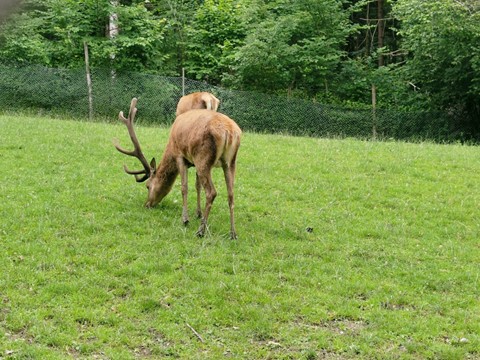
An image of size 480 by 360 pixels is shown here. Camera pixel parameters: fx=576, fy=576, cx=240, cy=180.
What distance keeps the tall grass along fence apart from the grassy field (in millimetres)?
7005

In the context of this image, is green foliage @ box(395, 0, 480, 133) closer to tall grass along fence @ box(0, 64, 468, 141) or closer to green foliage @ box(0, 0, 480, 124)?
green foliage @ box(0, 0, 480, 124)

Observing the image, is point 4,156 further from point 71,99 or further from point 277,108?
point 277,108

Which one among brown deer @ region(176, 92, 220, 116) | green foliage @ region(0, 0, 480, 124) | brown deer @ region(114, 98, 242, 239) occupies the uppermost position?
green foliage @ region(0, 0, 480, 124)

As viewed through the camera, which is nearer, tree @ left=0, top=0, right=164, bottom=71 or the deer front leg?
the deer front leg

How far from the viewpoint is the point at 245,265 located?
682cm

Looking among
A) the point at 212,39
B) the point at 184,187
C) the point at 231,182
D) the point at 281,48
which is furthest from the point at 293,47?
the point at 231,182

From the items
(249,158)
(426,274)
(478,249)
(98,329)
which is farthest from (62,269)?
(249,158)

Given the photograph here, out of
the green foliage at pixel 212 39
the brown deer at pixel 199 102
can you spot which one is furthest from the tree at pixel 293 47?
the brown deer at pixel 199 102

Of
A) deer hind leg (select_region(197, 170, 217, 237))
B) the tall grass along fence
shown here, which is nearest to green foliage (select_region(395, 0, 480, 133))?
the tall grass along fence

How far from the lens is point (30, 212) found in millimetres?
8172

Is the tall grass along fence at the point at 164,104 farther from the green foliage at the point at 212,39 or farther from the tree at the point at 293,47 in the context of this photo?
the green foliage at the point at 212,39

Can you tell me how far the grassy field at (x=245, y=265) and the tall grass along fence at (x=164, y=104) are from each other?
7.00m

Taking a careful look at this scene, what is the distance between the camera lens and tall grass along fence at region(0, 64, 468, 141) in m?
18.3

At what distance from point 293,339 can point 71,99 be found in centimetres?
1487
